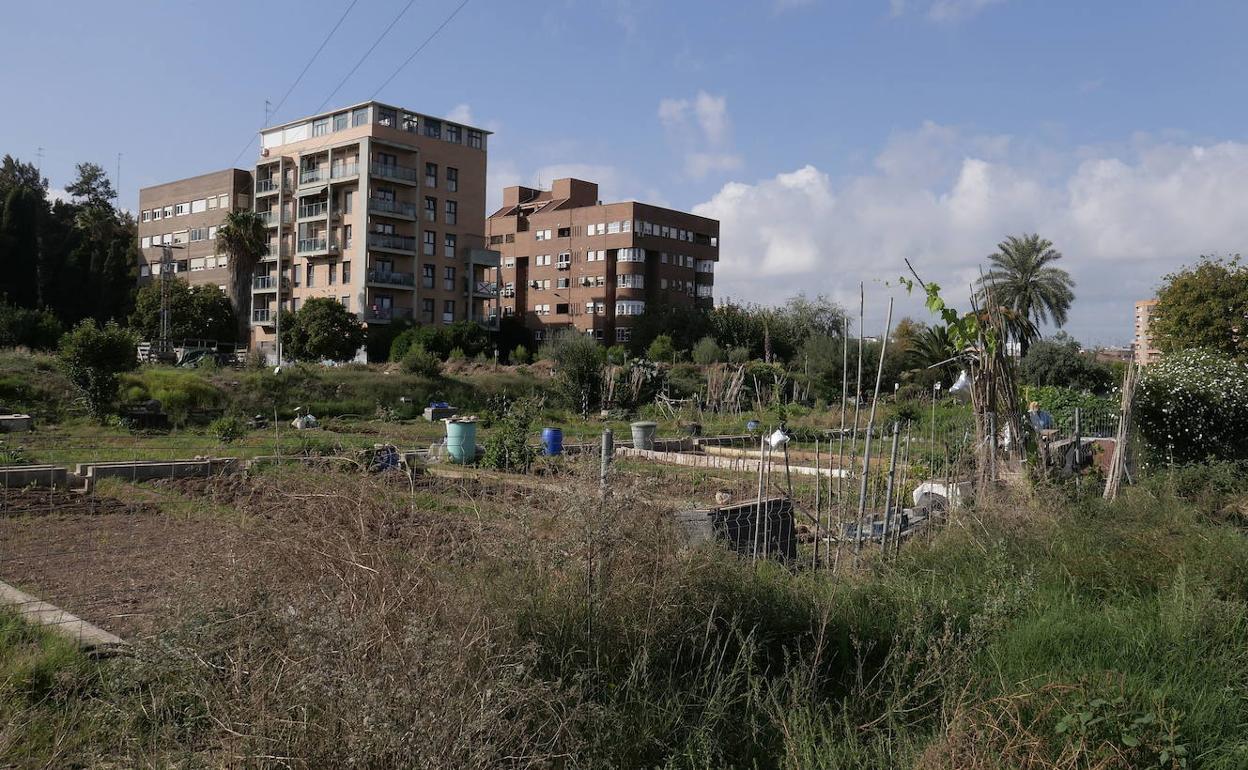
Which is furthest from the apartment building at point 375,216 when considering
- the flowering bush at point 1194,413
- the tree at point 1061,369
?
the flowering bush at point 1194,413

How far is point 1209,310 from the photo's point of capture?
35.9 metres

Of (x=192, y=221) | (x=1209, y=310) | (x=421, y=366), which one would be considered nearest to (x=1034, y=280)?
(x=1209, y=310)

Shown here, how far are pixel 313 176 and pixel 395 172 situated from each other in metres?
5.84

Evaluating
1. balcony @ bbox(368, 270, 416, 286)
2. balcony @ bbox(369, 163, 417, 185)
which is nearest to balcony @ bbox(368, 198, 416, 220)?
balcony @ bbox(369, 163, 417, 185)

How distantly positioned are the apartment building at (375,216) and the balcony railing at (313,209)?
0.33ft

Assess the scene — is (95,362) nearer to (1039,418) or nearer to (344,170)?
(1039,418)

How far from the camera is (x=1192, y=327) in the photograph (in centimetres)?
3616

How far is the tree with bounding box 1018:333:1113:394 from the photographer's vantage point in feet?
120

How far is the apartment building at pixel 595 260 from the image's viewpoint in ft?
235

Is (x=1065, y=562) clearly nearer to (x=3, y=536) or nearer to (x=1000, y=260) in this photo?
(x=3, y=536)

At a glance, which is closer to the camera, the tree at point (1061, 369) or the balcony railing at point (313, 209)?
the tree at point (1061, 369)

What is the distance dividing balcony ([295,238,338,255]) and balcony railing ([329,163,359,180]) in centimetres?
403

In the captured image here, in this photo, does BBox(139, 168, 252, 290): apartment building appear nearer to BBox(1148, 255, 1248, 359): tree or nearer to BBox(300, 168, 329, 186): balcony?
BBox(300, 168, 329, 186): balcony

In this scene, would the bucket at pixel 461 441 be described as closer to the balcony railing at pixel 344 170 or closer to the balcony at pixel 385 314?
the balcony at pixel 385 314
